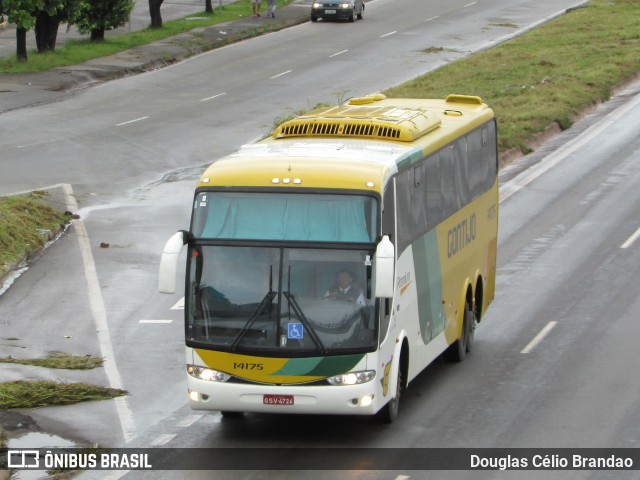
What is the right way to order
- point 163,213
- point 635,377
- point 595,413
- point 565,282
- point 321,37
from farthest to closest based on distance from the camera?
point 321,37, point 163,213, point 565,282, point 635,377, point 595,413

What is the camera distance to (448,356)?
727 inches

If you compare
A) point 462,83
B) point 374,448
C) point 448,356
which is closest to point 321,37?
point 462,83

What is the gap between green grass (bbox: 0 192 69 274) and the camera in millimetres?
23969

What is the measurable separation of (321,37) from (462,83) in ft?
48.0

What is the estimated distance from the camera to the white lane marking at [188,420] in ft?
50.8

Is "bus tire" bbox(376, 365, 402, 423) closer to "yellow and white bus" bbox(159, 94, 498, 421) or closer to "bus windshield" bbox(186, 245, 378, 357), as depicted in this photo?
"yellow and white bus" bbox(159, 94, 498, 421)

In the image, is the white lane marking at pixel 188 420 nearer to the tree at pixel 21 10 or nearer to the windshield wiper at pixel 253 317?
the windshield wiper at pixel 253 317

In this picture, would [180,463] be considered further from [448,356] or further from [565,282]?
[565,282]

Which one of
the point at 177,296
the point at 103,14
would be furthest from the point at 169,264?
the point at 103,14

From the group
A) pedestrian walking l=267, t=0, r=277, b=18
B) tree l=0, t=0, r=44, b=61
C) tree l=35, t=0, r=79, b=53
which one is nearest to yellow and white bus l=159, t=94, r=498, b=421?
tree l=0, t=0, r=44, b=61

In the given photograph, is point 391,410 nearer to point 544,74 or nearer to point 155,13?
point 544,74

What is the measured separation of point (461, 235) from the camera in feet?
59.5

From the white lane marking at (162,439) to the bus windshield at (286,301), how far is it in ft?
4.47

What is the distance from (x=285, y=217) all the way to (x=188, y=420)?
9.71ft
